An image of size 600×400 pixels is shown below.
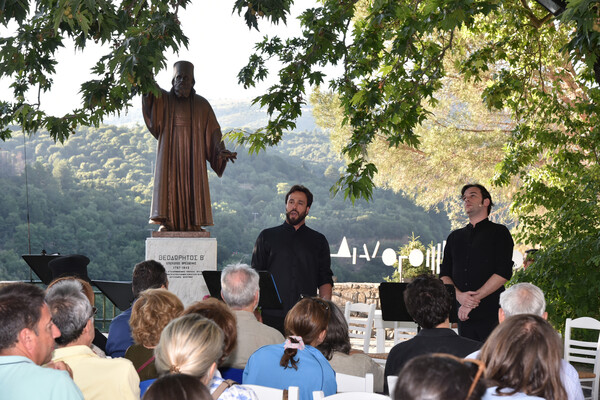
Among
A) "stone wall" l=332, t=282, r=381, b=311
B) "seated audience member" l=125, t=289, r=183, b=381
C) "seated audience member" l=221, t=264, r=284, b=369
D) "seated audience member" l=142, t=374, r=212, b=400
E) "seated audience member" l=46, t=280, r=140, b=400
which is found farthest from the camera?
"stone wall" l=332, t=282, r=381, b=311

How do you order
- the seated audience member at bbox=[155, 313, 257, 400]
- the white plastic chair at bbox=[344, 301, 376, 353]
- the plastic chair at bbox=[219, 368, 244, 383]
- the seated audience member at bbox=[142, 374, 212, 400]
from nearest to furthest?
the seated audience member at bbox=[142, 374, 212, 400] → the seated audience member at bbox=[155, 313, 257, 400] → the plastic chair at bbox=[219, 368, 244, 383] → the white plastic chair at bbox=[344, 301, 376, 353]

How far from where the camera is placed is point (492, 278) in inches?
166

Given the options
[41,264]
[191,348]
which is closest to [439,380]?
[191,348]

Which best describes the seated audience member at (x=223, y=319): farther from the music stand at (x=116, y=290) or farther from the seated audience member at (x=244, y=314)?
the music stand at (x=116, y=290)

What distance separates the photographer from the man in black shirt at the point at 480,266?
425 cm

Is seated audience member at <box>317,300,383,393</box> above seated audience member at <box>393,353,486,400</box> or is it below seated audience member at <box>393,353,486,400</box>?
below

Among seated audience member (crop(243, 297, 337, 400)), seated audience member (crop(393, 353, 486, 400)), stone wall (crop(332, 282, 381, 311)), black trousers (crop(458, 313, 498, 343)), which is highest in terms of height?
seated audience member (crop(393, 353, 486, 400))

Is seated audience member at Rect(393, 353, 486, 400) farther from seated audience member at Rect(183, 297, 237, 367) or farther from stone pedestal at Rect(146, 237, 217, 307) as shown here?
stone pedestal at Rect(146, 237, 217, 307)

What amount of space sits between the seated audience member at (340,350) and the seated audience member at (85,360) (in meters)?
0.84

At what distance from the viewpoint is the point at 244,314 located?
299cm

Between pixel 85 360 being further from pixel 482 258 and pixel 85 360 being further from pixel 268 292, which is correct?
pixel 482 258

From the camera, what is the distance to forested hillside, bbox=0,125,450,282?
1002 inches

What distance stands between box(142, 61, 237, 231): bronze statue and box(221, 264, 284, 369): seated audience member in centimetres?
313

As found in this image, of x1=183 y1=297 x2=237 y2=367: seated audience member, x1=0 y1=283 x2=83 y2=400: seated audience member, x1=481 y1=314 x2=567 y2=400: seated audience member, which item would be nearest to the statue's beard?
x1=183 y1=297 x2=237 y2=367: seated audience member
